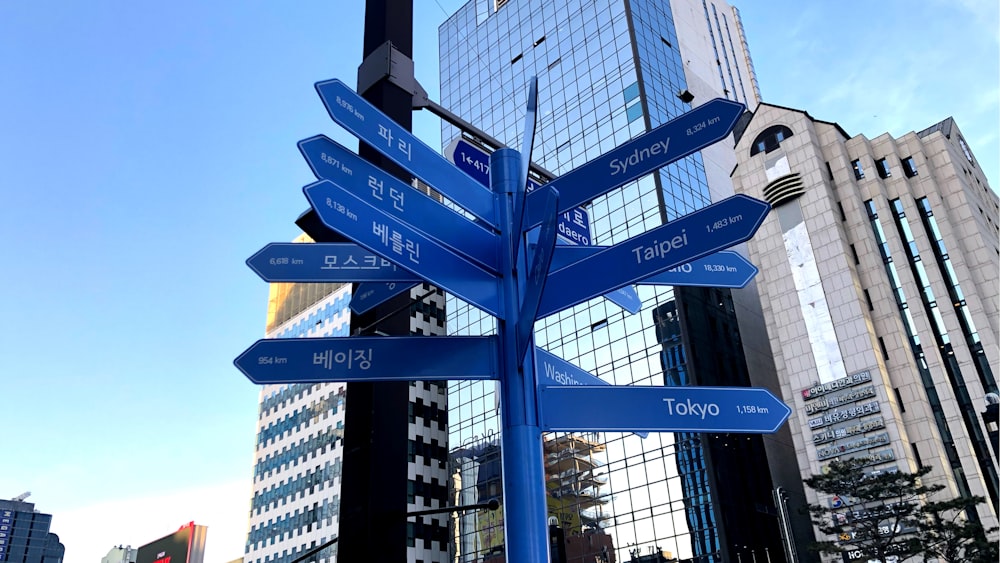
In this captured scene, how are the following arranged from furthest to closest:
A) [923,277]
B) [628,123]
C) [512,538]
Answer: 1. [628,123]
2. [923,277]
3. [512,538]

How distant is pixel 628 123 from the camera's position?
53.9 meters

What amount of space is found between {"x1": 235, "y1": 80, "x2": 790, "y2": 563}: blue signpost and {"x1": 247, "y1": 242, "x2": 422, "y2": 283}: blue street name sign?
1 centimetres

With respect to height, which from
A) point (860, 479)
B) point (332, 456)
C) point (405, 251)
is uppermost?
point (332, 456)

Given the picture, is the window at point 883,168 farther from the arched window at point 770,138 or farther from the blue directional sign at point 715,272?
the blue directional sign at point 715,272

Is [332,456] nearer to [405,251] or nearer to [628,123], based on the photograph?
[628,123]

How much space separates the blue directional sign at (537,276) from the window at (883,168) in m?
51.2

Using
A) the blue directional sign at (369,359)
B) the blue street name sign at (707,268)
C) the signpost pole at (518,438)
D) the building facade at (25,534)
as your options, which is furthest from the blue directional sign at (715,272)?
the building facade at (25,534)

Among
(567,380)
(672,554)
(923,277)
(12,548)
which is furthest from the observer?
(12,548)

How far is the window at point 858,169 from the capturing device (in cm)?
4978

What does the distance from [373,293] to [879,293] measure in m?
46.1

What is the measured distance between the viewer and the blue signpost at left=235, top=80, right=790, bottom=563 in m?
4.29

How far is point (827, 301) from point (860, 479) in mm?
15505

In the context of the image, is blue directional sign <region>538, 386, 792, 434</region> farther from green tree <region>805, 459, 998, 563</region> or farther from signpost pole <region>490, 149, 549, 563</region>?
green tree <region>805, 459, 998, 563</region>

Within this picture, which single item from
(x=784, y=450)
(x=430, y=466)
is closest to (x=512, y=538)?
(x=784, y=450)
